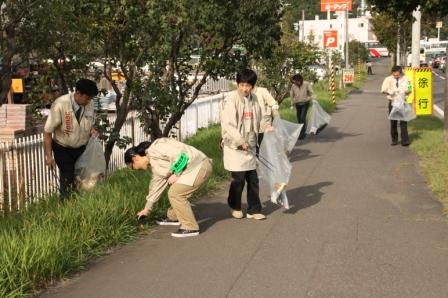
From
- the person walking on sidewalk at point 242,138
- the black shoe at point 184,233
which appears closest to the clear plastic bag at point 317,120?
the person walking on sidewalk at point 242,138

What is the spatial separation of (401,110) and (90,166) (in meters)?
7.59

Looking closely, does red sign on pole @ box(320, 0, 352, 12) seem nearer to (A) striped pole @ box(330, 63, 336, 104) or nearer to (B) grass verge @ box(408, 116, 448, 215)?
(A) striped pole @ box(330, 63, 336, 104)

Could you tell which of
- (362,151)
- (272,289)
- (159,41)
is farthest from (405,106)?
(272,289)

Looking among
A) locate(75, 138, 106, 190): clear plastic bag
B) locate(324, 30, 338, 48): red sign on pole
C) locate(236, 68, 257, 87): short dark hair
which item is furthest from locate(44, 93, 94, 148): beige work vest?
locate(324, 30, 338, 48): red sign on pole

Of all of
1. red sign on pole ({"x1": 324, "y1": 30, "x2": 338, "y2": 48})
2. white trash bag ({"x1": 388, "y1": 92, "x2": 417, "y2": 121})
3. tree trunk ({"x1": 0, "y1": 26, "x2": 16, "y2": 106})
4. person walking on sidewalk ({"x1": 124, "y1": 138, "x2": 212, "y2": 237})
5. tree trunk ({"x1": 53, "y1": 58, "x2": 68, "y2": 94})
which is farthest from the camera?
red sign on pole ({"x1": 324, "y1": 30, "x2": 338, "y2": 48})

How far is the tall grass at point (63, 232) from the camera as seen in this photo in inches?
188

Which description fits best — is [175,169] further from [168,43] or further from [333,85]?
[333,85]

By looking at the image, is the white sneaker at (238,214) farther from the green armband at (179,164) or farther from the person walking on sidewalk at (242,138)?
the green armband at (179,164)

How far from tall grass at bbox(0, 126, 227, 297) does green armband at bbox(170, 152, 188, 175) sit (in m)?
0.81

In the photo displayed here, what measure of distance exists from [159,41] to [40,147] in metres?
2.34

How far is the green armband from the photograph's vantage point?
240 inches

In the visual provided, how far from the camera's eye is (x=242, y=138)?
22.2 ft

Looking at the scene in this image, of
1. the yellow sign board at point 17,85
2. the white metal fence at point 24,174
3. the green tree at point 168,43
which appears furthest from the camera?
the yellow sign board at point 17,85

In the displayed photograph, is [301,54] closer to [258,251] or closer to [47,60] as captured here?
[47,60]
